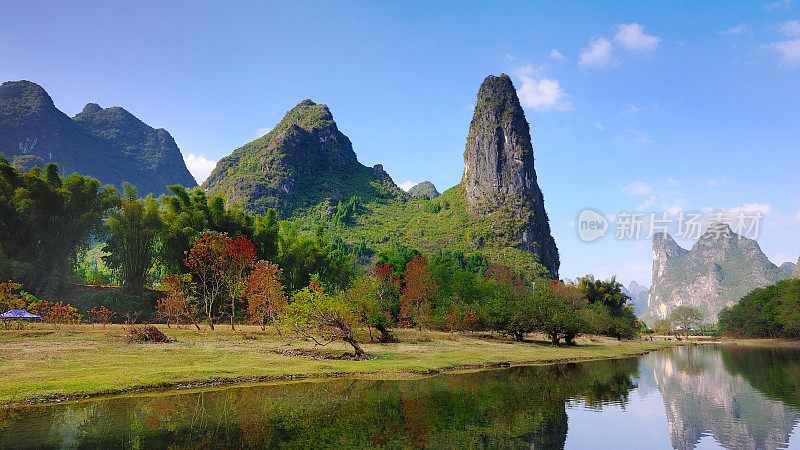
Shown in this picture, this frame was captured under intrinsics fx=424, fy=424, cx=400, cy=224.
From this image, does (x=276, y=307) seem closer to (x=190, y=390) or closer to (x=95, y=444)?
(x=190, y=390)

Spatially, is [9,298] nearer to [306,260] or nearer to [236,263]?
[236,263]

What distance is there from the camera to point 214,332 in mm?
39375

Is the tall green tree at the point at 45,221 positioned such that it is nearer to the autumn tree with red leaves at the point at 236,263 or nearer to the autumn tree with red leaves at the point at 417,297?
the autumn tree with red leaves at the point at 236,263

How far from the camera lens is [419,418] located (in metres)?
15.8

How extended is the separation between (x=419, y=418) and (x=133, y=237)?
48.8 m

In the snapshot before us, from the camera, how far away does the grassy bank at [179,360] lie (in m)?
20.0

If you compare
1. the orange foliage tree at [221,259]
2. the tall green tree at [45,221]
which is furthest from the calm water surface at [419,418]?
the tall green tree at [45,221]

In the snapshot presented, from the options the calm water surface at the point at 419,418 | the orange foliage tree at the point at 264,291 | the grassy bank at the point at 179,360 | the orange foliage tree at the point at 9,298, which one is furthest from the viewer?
the orange foliage tree at the point at 264,291

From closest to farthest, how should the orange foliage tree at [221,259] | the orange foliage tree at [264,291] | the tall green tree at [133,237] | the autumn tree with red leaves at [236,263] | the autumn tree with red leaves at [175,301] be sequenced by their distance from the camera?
1. the autumn tree with red leaves at [175,301]
2. the orange foliage tree at [264,291]
3. the orange foliage tree at [221,259]
4. the autumn tree with red leaves at [236,263]
5. the tall green tree at [133,237]

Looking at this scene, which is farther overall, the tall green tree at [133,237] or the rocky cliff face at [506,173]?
the rocky cliff face at [506,173]

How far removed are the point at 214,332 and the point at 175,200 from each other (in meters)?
21.4

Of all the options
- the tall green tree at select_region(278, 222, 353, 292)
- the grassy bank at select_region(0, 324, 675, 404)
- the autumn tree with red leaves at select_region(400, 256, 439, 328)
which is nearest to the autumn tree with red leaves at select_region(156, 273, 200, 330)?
the grassy bank at select_region(0, 324, 675, 404)

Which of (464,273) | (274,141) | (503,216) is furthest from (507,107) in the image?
(464,273)

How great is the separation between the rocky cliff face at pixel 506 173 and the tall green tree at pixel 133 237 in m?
126
